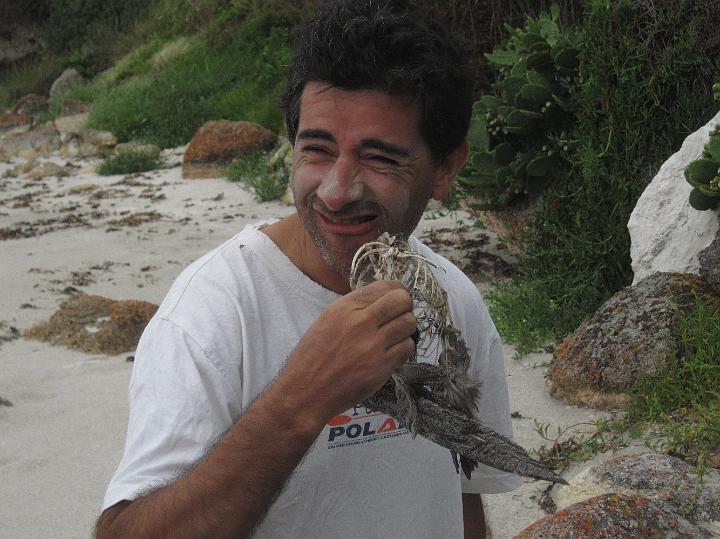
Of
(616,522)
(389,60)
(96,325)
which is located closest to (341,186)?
(389,60)

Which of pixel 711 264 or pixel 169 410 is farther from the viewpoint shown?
pixel 711 264

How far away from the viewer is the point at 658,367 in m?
4.25

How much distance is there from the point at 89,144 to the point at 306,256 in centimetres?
1636

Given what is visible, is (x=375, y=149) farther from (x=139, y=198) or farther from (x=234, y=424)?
(x=139, y=198)

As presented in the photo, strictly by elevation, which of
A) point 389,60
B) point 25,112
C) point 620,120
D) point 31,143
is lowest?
point 25,112

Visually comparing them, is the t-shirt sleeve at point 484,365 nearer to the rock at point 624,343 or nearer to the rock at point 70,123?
the rock at point 624,343

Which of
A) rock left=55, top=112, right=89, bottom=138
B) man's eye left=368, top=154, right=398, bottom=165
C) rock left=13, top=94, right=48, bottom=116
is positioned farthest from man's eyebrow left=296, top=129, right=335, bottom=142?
rock left=13, top=94, right=48, bottom=116

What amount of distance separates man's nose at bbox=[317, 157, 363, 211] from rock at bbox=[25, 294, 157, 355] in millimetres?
4951

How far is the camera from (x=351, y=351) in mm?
1567

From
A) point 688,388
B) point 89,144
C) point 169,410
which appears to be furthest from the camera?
point 89,144

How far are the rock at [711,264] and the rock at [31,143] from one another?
16.3m

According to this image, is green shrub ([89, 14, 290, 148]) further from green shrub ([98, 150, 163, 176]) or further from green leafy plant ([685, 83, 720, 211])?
green leafy plant ([685, 83, 720, 211])

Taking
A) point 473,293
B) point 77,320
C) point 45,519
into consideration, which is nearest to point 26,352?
point 77,320

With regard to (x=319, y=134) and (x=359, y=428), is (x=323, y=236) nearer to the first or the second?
(x=319, y=134)
